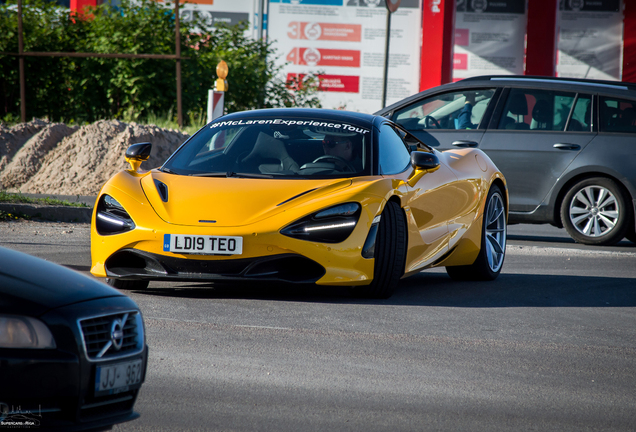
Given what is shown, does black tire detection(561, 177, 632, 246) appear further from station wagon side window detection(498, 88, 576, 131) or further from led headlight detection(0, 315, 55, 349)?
led headlight detection(0, 315, 55, 349)

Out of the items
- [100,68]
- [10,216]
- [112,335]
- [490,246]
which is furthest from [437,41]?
[112,335]

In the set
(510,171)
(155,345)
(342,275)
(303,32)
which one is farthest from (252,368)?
(303,32)

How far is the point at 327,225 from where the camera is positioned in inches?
219

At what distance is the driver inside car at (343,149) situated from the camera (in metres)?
6.36

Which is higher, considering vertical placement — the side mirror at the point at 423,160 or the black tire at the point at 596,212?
the side mirror at the point at 423,160

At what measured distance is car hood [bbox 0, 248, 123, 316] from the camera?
8.62ft

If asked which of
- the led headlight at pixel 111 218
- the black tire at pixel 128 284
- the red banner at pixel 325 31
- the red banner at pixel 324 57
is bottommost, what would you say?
the black tire at pixel 128 284

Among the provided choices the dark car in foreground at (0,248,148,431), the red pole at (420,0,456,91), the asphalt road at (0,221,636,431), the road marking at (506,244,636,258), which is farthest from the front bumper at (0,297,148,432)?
the red pole at (420,0,456,91)

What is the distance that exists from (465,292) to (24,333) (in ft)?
15.3

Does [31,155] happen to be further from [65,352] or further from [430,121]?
[65,352]

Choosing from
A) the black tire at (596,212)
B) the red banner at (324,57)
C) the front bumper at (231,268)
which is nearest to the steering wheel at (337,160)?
the front bumper at (231,268)

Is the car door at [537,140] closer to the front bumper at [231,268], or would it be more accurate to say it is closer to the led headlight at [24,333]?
the front bumper at [231,268]

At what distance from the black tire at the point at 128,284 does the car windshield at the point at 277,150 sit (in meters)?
0.82

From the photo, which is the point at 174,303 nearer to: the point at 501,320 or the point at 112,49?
the point at 501,320
